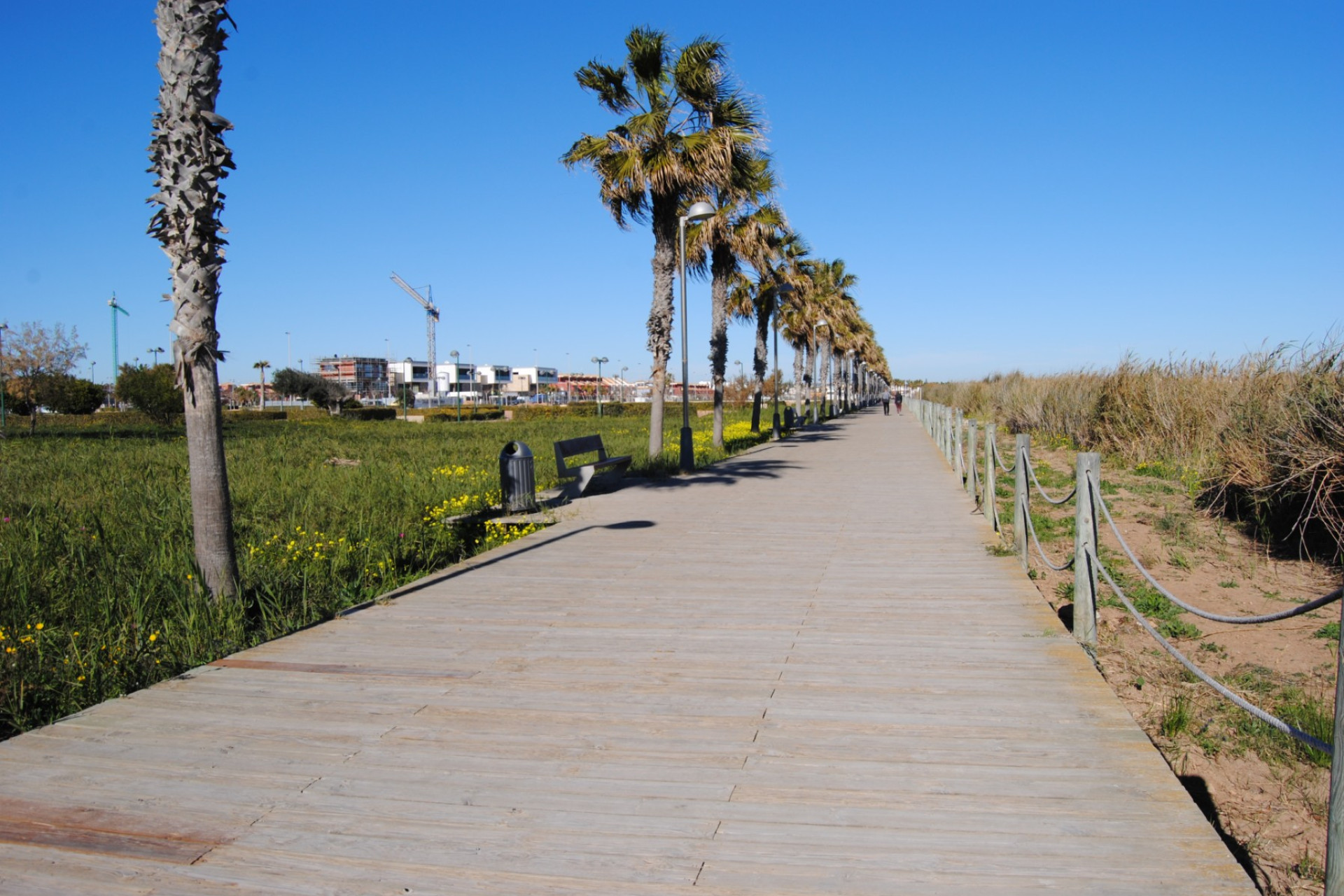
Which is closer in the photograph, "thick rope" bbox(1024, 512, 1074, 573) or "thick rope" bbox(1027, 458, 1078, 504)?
"thick rope" bbox(1027, 458, 1078, 504)

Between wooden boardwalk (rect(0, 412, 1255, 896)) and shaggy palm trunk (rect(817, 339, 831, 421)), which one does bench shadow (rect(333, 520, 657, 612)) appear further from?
shaggy palm trunk (rect(817, 339, 831, 421))

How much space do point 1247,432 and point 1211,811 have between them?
9.42 meters

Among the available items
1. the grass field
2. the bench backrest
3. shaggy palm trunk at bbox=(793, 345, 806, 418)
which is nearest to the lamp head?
the bench backrest

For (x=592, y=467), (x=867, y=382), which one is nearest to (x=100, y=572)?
(x=592, y=467)

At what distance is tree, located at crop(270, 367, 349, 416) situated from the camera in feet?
314

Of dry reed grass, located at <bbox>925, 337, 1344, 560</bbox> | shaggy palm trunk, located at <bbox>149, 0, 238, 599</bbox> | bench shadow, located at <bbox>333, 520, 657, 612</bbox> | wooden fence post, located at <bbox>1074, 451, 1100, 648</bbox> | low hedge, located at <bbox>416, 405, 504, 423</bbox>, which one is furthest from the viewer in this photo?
low hedge, located at <bbox>416, 405, 504, 423</bbox>

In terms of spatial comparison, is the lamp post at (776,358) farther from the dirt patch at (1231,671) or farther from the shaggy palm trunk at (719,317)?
the dirt patch at (1231,671)

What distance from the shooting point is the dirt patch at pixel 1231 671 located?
4195 mm

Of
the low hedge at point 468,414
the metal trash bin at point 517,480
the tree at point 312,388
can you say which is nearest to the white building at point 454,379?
the tree at point 312,388

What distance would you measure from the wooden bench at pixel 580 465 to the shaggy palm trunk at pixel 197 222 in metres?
7.37

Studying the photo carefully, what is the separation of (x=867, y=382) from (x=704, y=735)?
122417 mm

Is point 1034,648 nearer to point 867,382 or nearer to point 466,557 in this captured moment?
point 466,557

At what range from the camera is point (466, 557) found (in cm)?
959

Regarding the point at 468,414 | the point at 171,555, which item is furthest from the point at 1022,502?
the point at 468,414
